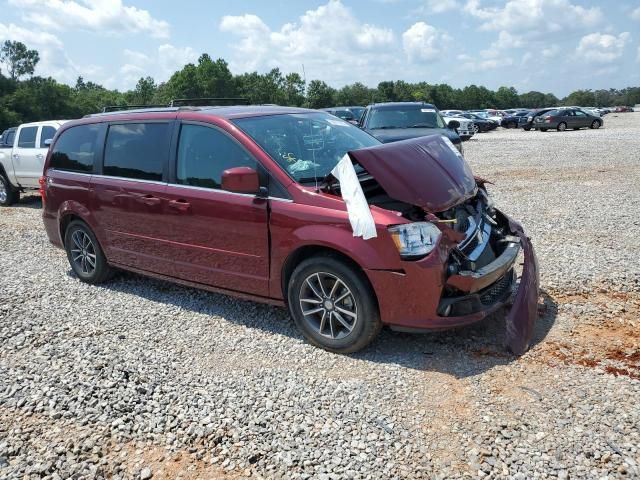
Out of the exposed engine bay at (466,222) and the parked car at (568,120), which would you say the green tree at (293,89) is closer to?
the parked car at (568,120)

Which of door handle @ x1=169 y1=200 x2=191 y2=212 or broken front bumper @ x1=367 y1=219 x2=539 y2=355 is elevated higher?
door handle @ x1=169 y1=200 x2=191 y2=212

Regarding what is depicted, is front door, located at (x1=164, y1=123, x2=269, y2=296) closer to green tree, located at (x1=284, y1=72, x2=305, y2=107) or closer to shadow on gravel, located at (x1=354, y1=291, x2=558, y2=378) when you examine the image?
shadow on gravel, located at (x1=354, y1=291, x2=558, y2=378)

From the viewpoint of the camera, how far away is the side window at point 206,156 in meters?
4.68

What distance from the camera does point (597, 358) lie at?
3.95 m

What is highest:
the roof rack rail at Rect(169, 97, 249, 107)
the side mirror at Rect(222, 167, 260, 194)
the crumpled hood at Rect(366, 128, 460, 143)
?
the roof rack rail at Rect(169, 97, 249, 107)

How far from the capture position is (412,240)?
3896 mm

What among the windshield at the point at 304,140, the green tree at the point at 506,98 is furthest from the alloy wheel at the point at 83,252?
the green tree at the point at 506,98

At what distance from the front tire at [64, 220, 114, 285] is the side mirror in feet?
8.25

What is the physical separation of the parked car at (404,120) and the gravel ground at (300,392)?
21.3 feet

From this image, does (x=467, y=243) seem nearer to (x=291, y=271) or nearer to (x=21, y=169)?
(x=291, y=271)

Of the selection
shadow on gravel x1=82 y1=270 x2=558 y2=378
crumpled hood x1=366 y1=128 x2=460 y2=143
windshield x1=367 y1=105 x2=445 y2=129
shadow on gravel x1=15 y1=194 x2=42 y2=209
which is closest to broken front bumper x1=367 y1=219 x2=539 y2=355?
shadow on gravel x1=82 y1=270 x2=558 y2=378

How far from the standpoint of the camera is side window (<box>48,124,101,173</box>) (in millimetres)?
5992

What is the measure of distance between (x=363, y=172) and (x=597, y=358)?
2.18 meters

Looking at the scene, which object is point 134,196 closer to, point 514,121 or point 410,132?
point 410,132
